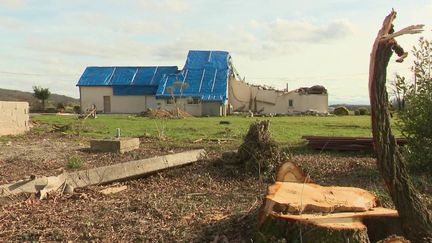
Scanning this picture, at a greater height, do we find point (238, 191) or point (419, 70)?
point (419, 70)

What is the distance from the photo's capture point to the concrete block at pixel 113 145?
1320 centimetres

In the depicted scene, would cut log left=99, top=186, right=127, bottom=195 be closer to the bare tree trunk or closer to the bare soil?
the bare soil

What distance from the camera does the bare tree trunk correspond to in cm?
417

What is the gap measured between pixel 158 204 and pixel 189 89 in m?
46.5

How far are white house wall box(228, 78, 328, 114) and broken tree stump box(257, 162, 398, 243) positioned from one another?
5099 cm

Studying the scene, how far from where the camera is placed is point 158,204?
21.2 ft

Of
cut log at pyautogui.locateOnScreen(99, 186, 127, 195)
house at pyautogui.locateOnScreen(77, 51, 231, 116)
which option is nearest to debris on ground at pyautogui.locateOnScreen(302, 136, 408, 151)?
cut log at pyautogui.locateOnScreen(99, 186, 127, 195)

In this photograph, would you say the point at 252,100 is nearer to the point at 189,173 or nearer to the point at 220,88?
the point at 220,88

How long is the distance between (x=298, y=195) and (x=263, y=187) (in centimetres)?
337

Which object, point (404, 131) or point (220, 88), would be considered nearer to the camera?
point (404, 131)

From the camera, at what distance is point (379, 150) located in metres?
4.29

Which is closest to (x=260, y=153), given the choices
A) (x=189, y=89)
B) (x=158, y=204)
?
(x=158, y=204)

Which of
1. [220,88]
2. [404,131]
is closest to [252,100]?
[220,88]

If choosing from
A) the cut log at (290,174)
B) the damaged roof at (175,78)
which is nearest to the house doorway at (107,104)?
the damaged roof at (175,78)
